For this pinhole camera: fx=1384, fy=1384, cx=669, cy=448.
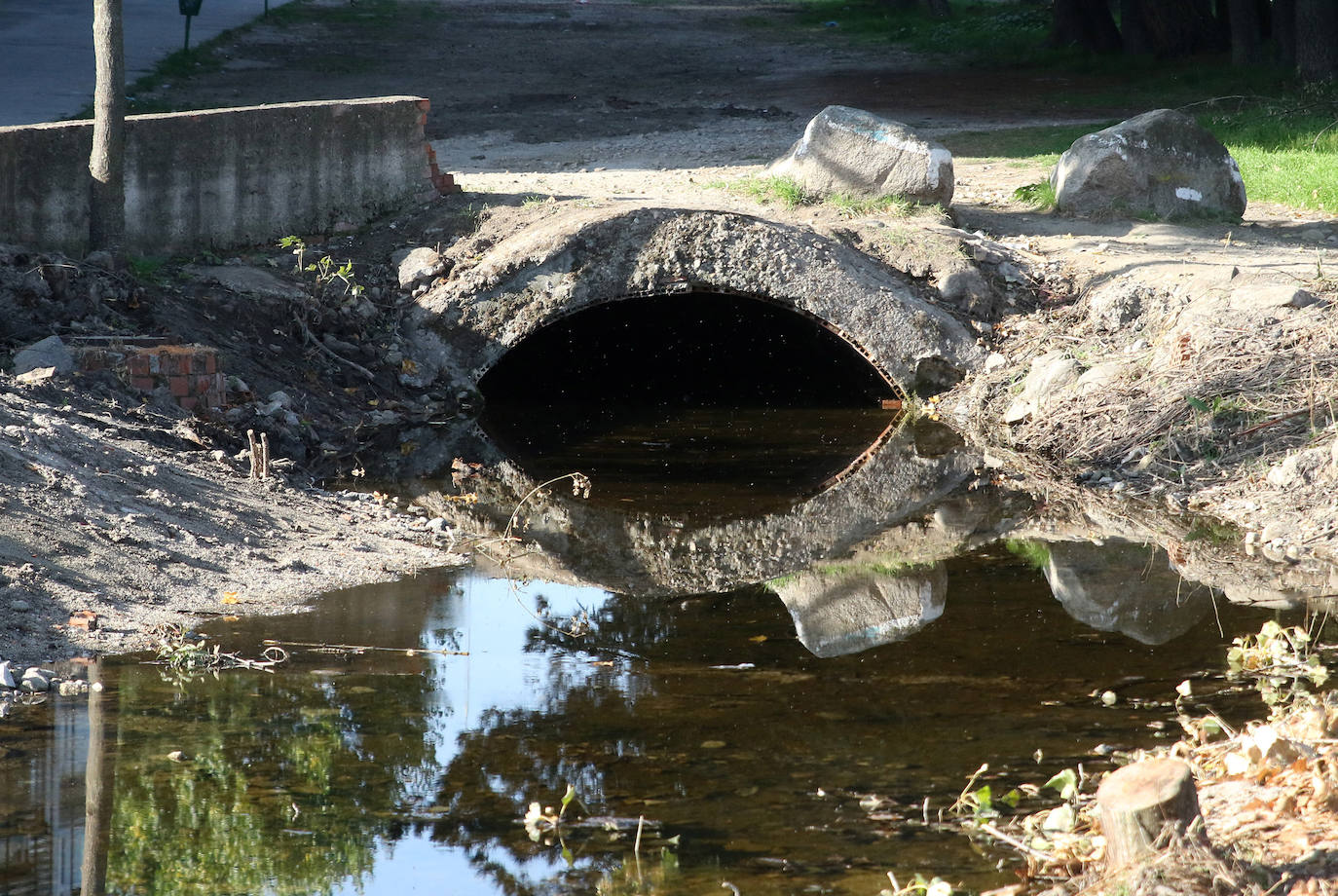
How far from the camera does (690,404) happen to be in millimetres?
11234

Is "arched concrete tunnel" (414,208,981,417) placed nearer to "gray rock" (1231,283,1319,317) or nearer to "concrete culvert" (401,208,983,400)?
"concrete culvert" (401,208,983,400)

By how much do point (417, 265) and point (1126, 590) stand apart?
622 centimetres

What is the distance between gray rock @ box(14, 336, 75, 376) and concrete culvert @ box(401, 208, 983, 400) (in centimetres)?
288

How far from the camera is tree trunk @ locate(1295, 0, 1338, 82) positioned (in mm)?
16219

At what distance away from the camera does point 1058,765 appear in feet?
15.0

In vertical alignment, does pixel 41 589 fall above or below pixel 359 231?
below

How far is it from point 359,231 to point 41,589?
237 inches

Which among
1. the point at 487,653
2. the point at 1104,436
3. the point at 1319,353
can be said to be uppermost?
the point at 1319,353

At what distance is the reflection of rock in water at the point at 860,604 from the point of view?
5.93 m

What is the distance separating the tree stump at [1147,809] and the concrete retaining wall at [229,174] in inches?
319

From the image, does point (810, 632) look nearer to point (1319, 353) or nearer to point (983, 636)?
point (983, 636)

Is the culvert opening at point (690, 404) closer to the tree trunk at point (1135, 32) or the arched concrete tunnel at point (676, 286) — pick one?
the arched concrete tunnel at point (676, 286)

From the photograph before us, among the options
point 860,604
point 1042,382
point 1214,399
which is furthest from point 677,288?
point 860,604

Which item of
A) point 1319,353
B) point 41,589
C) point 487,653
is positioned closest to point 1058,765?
point 487,653
